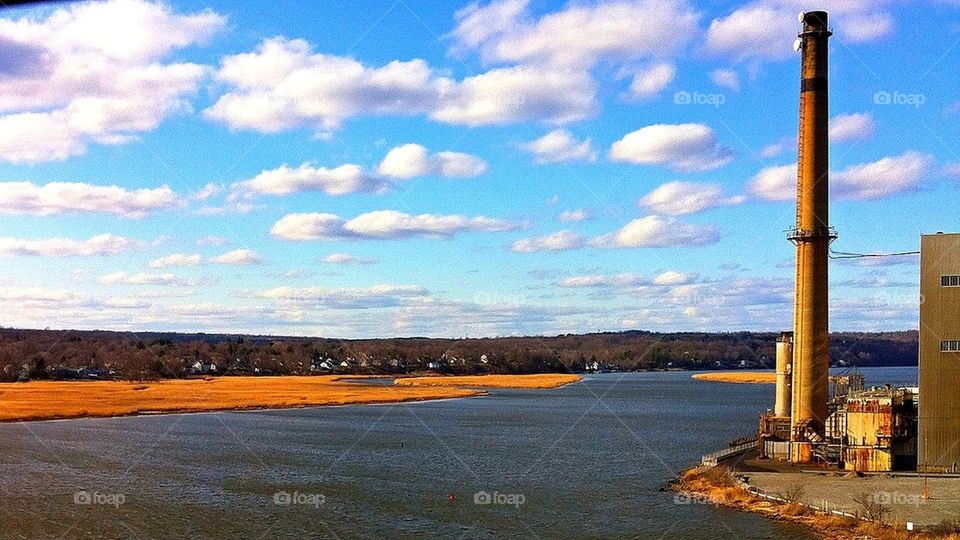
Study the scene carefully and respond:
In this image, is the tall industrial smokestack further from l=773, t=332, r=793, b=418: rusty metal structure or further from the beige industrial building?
l=773, t=332, r=793, b=418: rusty metal structure

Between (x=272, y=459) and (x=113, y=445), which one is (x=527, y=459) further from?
(x=113, y=445)

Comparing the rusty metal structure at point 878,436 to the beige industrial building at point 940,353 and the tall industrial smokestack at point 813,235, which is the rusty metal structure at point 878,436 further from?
the tall industrial smokestack at point 813,235

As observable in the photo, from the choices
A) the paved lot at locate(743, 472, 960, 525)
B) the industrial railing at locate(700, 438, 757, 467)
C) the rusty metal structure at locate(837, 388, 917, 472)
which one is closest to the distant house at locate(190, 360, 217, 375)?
the industrial railing at locate(700, 438, 757, 467)

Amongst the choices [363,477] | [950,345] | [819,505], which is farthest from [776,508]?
[363,477]

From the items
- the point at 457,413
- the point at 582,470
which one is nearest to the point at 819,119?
the point at 582,470

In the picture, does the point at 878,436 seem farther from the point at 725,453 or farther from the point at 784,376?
the point at 784,376

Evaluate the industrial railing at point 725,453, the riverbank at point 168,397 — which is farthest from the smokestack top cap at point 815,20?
the riverbank at point 168,397
